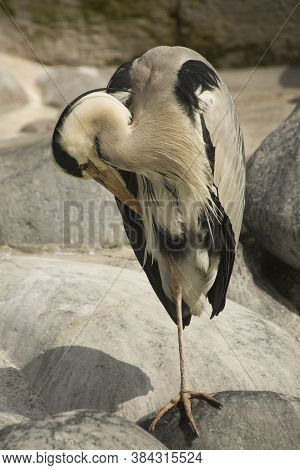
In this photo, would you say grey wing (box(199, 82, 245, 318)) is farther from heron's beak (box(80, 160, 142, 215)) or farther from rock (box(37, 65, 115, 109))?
rock (box(37, 65, 115, 109))

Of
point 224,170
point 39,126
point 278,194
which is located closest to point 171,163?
point 224,170

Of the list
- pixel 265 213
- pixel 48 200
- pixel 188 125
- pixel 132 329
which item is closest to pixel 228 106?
pixel 188 125

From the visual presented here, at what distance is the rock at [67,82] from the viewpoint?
824 centimetres

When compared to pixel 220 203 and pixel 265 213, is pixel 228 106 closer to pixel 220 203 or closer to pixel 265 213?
pixel 220 203

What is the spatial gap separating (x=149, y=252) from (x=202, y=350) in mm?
579

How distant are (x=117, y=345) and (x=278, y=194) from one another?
1.47m

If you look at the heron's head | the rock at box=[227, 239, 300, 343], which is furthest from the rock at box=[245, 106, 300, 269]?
the heron's head

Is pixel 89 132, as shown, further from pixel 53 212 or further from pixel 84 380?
pixel 53 212

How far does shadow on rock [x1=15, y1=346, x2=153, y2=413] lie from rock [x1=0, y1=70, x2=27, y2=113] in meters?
4.79

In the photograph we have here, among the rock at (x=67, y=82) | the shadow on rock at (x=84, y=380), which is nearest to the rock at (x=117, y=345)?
the shadow on rock at (x=84, y=380)

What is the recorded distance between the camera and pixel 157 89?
325 centimetres

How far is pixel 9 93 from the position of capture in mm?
8305

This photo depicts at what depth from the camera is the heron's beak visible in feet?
10.3
